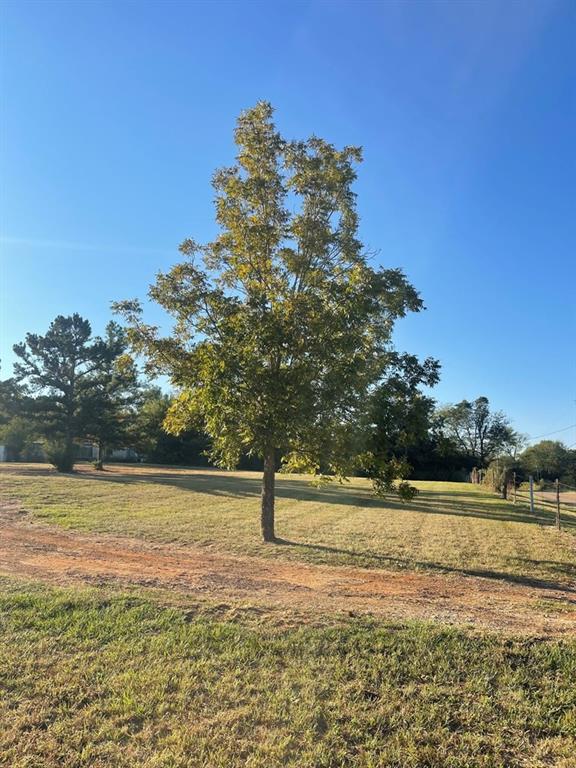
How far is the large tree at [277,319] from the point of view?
360 inches

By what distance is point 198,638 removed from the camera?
4664mm

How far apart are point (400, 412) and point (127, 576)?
17.6 feet

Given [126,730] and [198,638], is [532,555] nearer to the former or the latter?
[198,638]

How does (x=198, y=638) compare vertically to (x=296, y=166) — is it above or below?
below

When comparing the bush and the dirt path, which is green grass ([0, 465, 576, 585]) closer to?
the dirt path

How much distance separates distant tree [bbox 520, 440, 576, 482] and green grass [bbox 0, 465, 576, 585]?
46472 mm

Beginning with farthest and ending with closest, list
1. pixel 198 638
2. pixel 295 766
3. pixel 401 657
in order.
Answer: pixel 198 638 < pixel 401 657 < pixel 295 766

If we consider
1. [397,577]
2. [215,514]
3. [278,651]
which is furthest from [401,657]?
[215,514]

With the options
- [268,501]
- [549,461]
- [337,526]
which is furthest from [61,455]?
[549,461]

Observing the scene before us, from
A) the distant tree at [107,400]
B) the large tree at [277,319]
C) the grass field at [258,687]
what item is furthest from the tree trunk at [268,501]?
the distant tree at [107,400]

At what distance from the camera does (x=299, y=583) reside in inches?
278

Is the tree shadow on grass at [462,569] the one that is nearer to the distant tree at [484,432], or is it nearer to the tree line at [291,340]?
the tree line at [291,340]

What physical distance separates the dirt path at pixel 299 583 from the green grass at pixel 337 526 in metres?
0.91

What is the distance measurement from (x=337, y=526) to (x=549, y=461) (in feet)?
207
